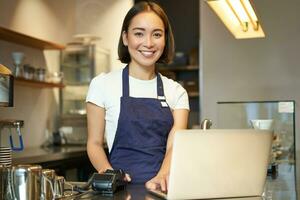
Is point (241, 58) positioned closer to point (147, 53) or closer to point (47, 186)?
point (147, 53)

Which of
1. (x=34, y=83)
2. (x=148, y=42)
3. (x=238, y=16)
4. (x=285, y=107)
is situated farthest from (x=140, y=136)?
(x=34, y=83)

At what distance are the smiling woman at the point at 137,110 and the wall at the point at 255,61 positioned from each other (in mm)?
1565

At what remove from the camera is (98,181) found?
1193mm

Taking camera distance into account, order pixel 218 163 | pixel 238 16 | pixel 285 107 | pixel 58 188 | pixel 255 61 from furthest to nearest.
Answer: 1. pixel 255 61
2. pixel 285 107
3. pixel 238 16
4. pixel 58 188
5. pixel 218 163

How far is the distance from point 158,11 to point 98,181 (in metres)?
0.64

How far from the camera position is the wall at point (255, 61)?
10.3 feet

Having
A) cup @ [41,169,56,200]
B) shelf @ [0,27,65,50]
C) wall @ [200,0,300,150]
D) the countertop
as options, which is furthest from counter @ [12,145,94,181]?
cup @ [41,169,56,200]

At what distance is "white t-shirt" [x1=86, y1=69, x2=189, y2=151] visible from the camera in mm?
1529

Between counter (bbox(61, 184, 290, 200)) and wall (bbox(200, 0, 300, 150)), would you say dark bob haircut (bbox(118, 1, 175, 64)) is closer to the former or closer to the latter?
counter (bbox(61, 184, 290, 200))

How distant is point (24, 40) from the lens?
3648 mm

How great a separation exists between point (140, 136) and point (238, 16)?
3.61ft

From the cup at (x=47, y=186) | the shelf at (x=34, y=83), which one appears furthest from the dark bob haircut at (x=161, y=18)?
the shelf at (x=34, y=83)

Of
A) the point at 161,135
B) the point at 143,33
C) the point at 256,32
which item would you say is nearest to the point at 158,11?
the point at 143,33

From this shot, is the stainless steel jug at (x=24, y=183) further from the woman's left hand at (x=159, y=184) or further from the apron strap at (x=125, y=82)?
the apron strap at (x=125, y=82)
